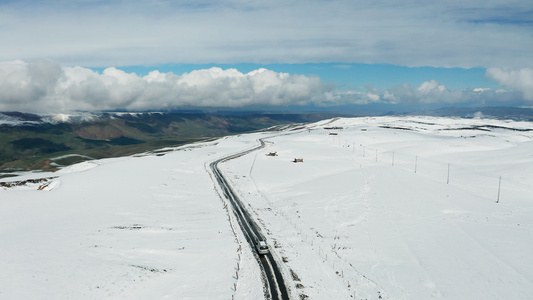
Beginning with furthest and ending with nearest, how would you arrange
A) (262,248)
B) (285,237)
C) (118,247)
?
1. (285,237)
2. (262,248)
3. (118,247)

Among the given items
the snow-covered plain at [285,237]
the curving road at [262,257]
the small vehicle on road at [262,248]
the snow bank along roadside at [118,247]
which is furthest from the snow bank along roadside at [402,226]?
the snow bank along roadside at [118,247]

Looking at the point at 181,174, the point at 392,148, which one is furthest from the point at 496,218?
Result: the point at 392,148

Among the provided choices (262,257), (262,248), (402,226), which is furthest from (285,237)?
(402,226)

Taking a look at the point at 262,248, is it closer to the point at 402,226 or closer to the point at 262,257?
the point at 262,257

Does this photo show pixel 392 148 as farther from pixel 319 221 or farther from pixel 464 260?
pixel 464 260

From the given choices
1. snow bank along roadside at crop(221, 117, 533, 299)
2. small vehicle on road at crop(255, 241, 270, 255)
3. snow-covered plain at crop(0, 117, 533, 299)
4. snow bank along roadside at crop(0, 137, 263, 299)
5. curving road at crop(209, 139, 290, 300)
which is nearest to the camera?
snow bank along roadside at crop(0, 137, 263, 299)

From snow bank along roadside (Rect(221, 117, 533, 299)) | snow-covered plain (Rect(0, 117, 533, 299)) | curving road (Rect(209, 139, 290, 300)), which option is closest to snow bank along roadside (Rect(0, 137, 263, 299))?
snow-covered plain (Rect(0, 117, 533, 299))

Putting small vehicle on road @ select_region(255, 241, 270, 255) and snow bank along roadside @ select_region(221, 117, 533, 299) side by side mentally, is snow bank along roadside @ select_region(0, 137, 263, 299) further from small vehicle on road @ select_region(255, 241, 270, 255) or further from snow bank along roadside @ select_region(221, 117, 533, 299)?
snow bank along roadside @ select_region(221, 117, 533, 299)

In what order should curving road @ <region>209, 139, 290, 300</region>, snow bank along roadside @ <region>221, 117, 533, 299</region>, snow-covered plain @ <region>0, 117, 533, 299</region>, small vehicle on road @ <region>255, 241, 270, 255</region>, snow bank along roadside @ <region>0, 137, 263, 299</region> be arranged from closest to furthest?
1. snow bank along roadside @ <region>0, 137, 263, 299</region>
2. snow-covered plain @ <region>0, 117, 533, 299</region>
3. curving road @ <region>209, 139, 290, 300</region>
4. snow bank along roadside @ <region>221, 117, 533, 299</region>
5. small vehicle on road @ <region>255, 241, 270, 255</region>

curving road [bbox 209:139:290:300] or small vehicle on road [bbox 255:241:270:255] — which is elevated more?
small vehicle on road [bbox 255:241:270:255]
